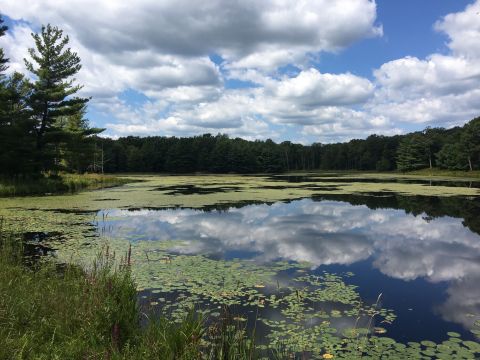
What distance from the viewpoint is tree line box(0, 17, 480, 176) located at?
26.4 metres

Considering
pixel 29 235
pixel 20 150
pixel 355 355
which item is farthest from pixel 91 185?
pixel 355 355

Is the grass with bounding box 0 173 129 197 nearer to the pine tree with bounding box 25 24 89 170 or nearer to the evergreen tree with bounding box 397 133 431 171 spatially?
the pine tree with bounding box 25 24 89 170

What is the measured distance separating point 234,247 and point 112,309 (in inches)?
250

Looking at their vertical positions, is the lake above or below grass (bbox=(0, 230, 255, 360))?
below

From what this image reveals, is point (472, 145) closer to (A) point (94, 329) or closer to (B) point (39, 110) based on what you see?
(B) point (39, 110)

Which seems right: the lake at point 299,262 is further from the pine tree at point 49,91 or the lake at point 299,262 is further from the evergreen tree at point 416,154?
the evergreen tree at point 416,154

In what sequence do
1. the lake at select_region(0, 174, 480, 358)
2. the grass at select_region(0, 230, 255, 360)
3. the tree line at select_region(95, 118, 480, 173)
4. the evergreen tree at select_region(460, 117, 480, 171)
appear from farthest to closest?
the tree line at select_region(95, 118, 480, 173) → the evergreen tree at select_region(460, 117, 480, 171) → the lake at select_region(0, 174, 480, 358) → the grass at select_region(0, 230, 255, 360)

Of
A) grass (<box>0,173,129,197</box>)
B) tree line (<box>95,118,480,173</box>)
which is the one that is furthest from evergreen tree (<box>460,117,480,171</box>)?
grass (<box>0,173,129,197</box>)

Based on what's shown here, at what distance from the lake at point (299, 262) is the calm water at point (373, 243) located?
0.11ft

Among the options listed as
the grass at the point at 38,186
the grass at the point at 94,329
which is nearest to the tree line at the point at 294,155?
the grass at the point at 38,186

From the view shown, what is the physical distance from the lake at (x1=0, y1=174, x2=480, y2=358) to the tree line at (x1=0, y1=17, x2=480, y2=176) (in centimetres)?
961

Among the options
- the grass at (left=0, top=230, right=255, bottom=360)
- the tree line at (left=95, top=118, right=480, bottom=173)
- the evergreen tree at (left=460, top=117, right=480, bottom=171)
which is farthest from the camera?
the tree line at (left=95, top=118, right=480, bottom=173)

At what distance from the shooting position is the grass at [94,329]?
3.86 m

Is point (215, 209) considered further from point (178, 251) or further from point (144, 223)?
point (178, 251)
